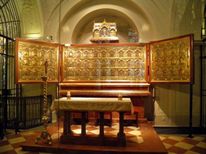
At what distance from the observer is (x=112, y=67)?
299 inches

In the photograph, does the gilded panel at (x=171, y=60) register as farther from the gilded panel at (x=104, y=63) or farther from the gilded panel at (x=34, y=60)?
the gilded panel at (x=34, y=60)

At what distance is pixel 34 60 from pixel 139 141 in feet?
13.5

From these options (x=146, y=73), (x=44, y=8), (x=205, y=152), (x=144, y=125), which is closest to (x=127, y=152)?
(x=205, y=152)

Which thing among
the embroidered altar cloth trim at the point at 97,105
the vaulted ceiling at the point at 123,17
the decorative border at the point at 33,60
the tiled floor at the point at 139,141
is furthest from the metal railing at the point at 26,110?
the embroidered altar cloth trim at the point at 97,105

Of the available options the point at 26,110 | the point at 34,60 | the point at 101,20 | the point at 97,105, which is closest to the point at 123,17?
the point at 101,20

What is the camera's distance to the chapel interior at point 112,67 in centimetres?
642

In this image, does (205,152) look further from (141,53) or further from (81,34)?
(81,34)

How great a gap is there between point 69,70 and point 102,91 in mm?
1573

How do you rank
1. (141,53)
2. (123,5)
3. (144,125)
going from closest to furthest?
(144,125)
(141,53)
(123,5)

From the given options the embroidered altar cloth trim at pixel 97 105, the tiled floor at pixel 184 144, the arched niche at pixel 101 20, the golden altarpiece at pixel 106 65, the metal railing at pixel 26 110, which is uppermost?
the arched niche at pixel 101 20

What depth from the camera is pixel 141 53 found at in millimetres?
7410

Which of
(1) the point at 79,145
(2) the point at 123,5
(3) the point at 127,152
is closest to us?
(3) the point at 127,152

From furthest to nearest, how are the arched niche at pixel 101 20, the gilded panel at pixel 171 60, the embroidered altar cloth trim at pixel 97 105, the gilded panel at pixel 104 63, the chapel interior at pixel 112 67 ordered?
the arched niche at pixel 101 20, the gilded panel at pixel 104 63, the chapel interior at pixel 112 67, the gilded panel at pixel 171 60, the embroidered altar cloth trim at pixel 97 105

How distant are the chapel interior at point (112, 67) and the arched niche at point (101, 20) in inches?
3.9
